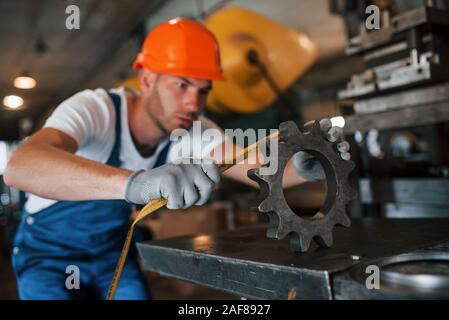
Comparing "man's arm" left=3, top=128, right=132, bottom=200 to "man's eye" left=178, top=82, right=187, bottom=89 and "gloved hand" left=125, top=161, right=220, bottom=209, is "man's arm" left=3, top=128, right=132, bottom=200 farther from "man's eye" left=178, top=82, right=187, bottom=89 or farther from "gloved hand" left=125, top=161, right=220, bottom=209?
"man's eye" left=178, top=82, right=187, bottom=89

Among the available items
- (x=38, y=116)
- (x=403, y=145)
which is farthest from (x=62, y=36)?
A: (x=38, y=116)

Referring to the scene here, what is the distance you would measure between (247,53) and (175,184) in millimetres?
2183

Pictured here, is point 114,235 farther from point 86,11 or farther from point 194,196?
point 86,11

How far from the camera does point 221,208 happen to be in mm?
4191

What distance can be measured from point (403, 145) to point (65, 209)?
450 cm

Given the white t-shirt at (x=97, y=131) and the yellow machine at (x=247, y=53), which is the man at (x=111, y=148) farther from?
the yellow machine at (x=247, y=53)

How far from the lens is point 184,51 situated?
163cm

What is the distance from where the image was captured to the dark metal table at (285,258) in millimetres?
792

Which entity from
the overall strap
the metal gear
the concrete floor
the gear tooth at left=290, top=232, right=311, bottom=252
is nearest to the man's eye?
the overall strap

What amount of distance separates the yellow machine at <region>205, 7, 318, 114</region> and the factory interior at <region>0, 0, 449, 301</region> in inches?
0.4

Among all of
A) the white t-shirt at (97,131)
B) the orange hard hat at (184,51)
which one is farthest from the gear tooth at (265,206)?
the orange hard hat at (184,51)

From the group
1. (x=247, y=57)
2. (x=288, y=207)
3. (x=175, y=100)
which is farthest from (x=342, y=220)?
(x=247, y=57)

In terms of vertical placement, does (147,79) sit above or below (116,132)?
above

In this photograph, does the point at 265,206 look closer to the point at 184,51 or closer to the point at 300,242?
the point at 300,242
